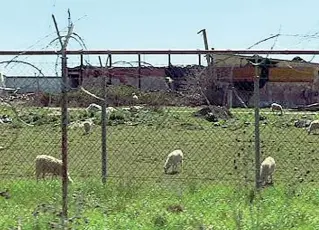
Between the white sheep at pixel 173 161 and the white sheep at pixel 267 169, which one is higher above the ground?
the white sheep at pixel 267 169

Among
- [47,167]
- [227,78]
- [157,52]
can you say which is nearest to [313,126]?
[47,167]

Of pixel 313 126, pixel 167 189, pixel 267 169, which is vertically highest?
pixel 167 189

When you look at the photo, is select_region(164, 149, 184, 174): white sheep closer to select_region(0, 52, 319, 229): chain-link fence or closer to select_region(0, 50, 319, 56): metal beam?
select_region(0, 52, 319, 229): chain-link fence

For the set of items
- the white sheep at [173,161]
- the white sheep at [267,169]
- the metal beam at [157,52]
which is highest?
the metal beam at [157,52]

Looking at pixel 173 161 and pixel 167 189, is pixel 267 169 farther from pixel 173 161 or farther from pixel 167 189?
pixel 167 189

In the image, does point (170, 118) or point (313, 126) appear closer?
point (170, 118)

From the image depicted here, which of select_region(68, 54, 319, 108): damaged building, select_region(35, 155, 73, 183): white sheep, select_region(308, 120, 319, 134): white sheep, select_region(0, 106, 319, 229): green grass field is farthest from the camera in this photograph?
select_region(308, 120, 319, 134): white sheep

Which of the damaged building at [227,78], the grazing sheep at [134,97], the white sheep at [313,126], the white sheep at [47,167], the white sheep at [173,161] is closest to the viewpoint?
the damaged building at [227,78]

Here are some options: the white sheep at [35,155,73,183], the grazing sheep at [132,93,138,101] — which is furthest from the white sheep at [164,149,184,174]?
the grazing sheep at [132,93,138,101]

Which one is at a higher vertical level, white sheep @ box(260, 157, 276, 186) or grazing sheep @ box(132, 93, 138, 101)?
grazing sheep @ box(132, 93, 138, 101)

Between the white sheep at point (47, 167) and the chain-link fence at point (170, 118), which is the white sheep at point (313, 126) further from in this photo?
the white sheep at point (47, 167)

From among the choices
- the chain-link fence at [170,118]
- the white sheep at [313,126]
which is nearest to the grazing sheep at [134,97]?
the chain-link fence at [170,118]

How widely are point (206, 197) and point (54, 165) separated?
3759mm

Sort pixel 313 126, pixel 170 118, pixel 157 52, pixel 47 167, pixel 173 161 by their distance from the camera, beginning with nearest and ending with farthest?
pixel 157 52
pixel 170 118
pixel 47 167
pixel 173 161
pixel 313 126
